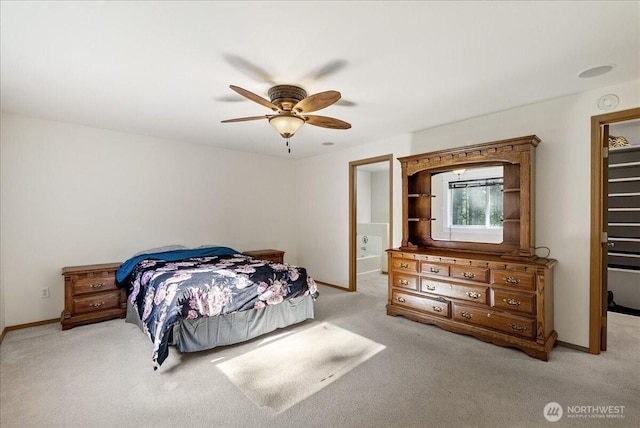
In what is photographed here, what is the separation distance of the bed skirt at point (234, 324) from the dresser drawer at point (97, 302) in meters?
0.22

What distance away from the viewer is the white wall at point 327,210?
5117 mm

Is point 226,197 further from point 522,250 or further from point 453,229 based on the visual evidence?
point 522,250

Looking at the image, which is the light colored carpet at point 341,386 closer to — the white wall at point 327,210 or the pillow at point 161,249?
the pillow at point 161,249

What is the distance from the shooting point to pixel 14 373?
238cm

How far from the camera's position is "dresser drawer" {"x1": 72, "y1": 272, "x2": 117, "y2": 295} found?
3.42 metres

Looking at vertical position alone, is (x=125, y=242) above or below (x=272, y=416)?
above

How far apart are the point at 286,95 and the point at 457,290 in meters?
2.59

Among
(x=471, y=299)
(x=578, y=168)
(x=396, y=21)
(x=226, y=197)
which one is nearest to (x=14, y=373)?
(x=226, y=197)

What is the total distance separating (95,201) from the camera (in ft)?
12.9

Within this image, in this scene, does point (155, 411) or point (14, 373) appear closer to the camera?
point (155, 411)

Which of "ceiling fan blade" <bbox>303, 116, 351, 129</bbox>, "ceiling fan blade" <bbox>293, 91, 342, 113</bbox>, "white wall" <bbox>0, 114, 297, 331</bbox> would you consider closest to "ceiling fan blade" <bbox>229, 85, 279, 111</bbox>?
"ceiling fan blade" <bbox>293, 91, 342, 113</bbox>

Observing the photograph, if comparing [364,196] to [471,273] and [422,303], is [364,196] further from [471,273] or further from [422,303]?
[471,273]

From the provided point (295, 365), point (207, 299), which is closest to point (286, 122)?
point (207, 299)

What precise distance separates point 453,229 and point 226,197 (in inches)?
140
